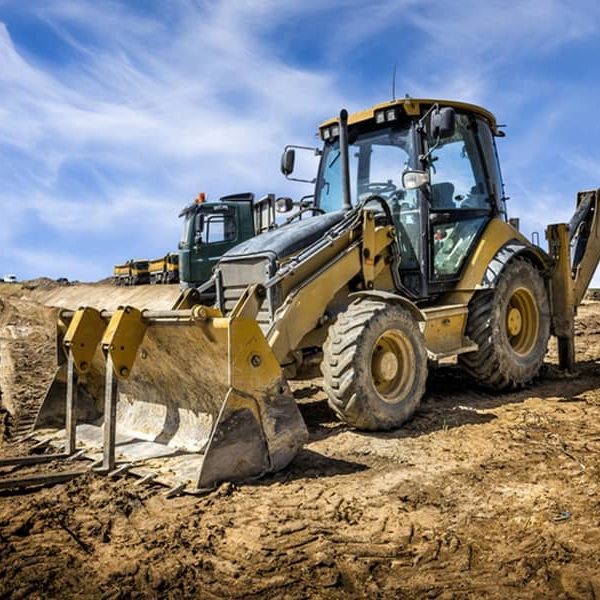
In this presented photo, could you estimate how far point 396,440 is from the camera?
5359 millimetres

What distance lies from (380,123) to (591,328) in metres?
9.82

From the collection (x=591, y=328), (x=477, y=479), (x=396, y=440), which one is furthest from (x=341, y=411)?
(x=591, y=328)

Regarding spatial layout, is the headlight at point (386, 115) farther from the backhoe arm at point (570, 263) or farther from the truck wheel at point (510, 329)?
the backhoe arm at point (570, 263)

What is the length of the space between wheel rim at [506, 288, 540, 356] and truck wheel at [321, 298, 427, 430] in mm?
2209

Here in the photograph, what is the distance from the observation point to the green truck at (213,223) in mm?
16562

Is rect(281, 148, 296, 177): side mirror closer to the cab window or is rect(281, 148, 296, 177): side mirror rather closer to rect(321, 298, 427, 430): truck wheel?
the cab window

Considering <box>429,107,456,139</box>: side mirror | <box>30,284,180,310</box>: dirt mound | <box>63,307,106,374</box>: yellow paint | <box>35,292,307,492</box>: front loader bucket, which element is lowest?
<box>35,292,307,492</box>: front loader bucket

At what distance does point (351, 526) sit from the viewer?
3.62 m

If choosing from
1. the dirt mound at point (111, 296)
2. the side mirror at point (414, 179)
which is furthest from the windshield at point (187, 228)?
the side mirror at point (414, 179)

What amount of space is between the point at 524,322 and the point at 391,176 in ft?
8.25

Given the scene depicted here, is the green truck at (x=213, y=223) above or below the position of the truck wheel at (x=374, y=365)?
above

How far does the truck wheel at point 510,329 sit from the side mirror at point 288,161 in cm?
255

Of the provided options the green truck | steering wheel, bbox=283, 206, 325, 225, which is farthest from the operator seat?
the green truck

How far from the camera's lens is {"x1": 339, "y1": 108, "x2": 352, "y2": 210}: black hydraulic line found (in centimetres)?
666
